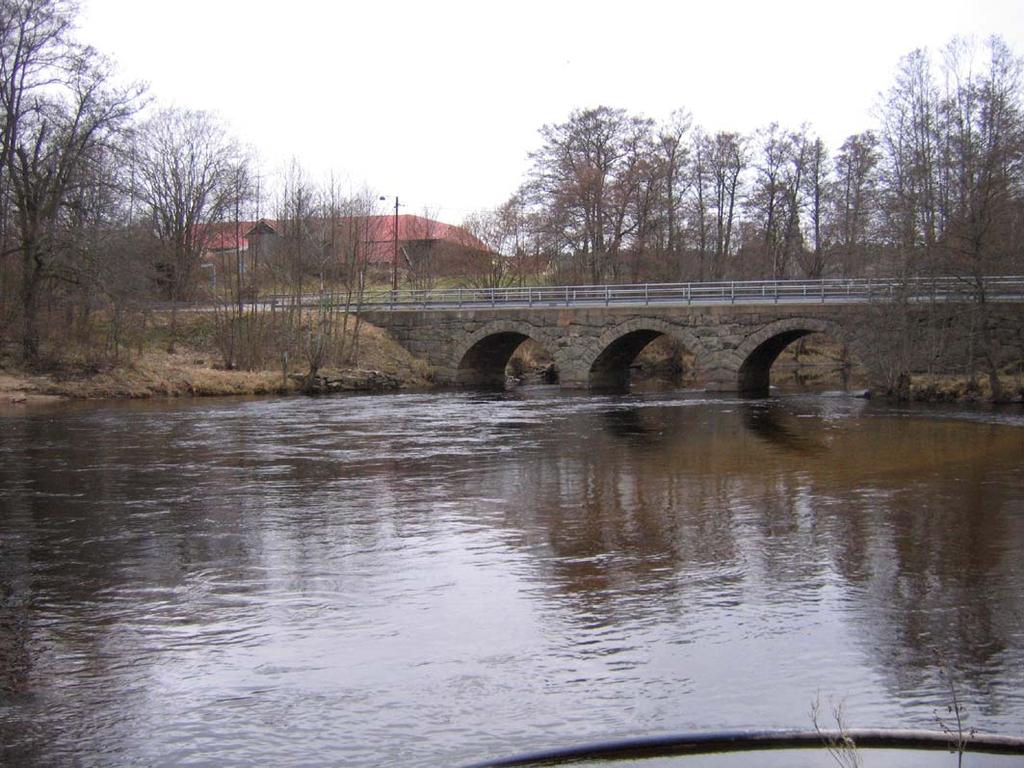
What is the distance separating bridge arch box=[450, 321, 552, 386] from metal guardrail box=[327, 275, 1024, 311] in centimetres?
127

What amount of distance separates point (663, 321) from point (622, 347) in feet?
15.0

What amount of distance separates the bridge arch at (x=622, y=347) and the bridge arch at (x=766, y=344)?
6.05ft

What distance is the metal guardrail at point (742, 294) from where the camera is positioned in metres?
31.1

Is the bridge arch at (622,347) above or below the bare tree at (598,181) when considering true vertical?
below

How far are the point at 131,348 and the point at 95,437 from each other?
1824 centimetres

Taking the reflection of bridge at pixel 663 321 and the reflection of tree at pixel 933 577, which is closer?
the reflection of tree at pixel 933 577

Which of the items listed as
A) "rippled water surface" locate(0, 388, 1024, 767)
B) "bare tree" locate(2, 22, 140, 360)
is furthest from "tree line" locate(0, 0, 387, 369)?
"rippled water surface" locate(0, 388, 1024, 767)

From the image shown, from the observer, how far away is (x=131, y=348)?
128 feet

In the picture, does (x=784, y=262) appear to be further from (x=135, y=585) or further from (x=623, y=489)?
(x=135, y=585)

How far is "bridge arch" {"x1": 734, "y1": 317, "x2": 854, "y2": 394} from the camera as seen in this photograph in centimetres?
3572

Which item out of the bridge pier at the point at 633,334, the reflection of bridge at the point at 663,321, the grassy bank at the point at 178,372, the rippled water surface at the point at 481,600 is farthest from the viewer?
the bridge pier at the point at 633,334

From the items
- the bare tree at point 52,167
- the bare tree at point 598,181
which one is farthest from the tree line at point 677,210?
the bare tree at point 52,167

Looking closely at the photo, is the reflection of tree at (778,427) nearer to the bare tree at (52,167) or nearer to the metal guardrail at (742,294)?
the metal guardrail at (742,294)

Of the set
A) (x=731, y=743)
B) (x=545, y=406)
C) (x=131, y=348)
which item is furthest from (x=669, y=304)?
(x=731, y=743)
